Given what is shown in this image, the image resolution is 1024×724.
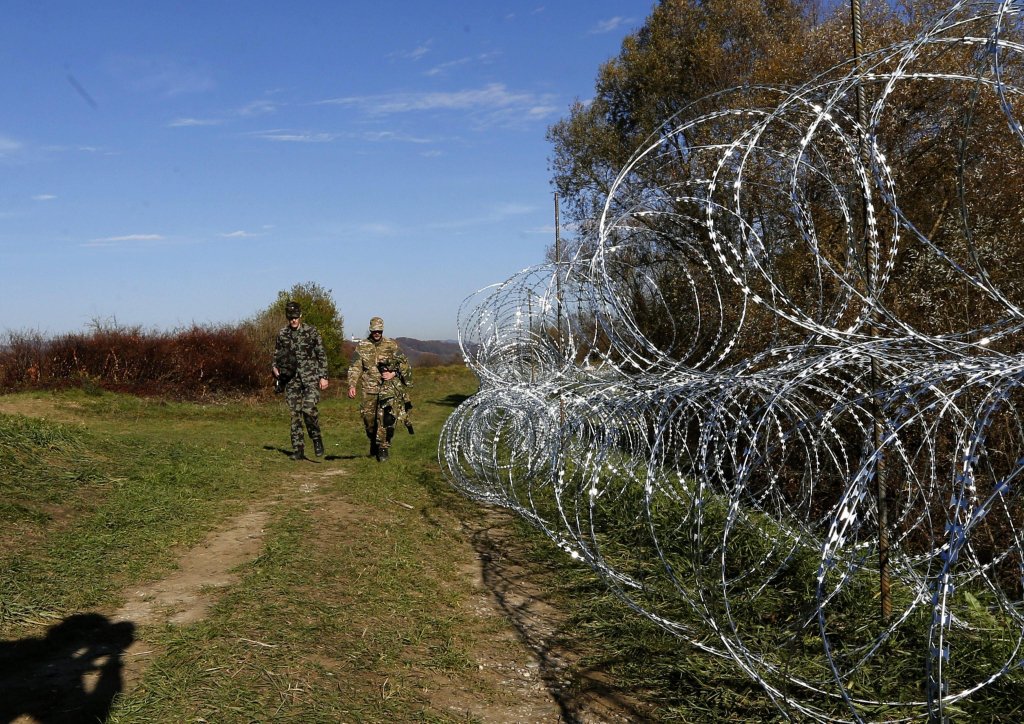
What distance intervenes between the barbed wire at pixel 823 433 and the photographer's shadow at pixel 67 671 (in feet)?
8.18

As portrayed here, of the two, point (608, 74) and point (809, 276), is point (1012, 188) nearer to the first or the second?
point (809, 276)

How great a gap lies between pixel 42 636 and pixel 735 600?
152 inches

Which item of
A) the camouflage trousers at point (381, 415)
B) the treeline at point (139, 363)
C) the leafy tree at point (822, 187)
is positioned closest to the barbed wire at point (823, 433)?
the leafy tree at point (822, 187)

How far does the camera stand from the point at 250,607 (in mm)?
5086

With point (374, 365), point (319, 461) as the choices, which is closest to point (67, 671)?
point (374, 365)

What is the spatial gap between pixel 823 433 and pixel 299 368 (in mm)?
8406

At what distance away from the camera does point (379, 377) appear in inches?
444

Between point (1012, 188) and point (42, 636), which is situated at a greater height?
point (1012, 188)

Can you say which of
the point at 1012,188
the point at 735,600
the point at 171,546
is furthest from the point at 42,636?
the point at 1012,188

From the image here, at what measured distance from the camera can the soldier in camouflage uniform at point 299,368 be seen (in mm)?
11016

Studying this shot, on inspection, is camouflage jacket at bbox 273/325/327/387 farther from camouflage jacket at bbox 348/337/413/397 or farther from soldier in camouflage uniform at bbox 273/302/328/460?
camouflage jacket at bbox 348/337/413/397

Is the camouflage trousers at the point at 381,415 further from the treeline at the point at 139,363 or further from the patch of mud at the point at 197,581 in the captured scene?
the treeline at the point at 139,363

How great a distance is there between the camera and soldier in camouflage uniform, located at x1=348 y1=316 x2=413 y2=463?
11234mm

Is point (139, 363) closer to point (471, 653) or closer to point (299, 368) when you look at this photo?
point (299, 368)
